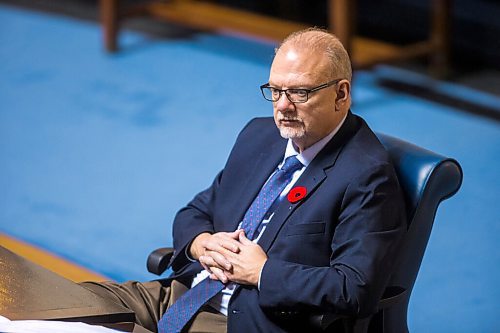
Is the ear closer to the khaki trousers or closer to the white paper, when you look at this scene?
the khaki trousers

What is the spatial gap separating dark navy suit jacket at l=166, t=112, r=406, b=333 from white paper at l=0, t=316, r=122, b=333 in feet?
1.65

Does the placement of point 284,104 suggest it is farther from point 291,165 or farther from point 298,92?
point 291,165

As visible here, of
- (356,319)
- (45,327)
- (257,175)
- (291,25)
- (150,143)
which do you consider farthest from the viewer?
(291,25)

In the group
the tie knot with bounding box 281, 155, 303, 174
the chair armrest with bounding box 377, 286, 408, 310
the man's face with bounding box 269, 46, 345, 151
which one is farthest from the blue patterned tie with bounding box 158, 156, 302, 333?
the chair armrest with bounding box 377, 286, 408, 310

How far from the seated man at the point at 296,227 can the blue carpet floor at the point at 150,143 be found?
127 cm

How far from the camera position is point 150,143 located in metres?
6.14

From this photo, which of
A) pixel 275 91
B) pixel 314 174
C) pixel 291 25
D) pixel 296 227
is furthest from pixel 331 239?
pixel 291 25

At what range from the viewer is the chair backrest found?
303 centimetres

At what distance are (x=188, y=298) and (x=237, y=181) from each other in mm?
406

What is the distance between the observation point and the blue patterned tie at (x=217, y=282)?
3133 millimetres

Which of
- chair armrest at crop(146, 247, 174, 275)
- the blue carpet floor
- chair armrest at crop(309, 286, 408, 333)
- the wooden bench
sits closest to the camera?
chair armrest at crop(309, 286, 408, 333)

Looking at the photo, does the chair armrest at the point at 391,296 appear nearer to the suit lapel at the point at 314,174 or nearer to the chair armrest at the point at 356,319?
the chair armrest at the point at 356,319

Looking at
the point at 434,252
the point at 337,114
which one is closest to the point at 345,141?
the point at 337,114

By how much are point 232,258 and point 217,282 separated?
141 millimetres
